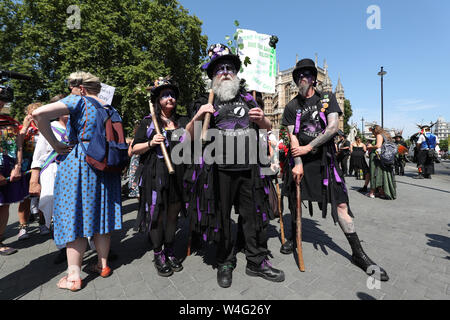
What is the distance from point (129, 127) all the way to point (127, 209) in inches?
436

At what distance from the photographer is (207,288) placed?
91.7 inches

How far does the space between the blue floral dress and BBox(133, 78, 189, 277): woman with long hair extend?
516 millimetres

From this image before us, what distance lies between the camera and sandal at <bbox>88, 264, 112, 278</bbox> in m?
2.57

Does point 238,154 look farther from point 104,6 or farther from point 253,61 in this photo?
point 104,6

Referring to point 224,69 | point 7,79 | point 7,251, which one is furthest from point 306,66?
point 7,251

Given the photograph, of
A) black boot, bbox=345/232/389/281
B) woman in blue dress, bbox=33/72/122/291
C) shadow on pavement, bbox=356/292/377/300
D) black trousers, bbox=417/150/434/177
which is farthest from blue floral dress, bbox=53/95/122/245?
black trousers, bbox=417/150/434/177

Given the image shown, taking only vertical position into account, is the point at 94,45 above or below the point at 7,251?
above

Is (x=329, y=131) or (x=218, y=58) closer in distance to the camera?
(x=218, y=58)

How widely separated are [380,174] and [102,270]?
7.66 meters

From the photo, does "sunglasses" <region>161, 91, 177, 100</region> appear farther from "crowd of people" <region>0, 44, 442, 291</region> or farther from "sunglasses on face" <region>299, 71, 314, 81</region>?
"sunglasses on face" <region>299, 71, 314, 81</region>

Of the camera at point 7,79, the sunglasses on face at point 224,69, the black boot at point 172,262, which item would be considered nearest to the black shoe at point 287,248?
the black boot at point 172,262

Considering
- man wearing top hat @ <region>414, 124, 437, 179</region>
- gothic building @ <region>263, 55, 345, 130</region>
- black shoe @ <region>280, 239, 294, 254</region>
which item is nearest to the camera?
black shoe @ <region>280, 239, 294, 254</region>

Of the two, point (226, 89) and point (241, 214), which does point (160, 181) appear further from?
point (226, 89)

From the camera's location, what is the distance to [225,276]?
2.40 metres
